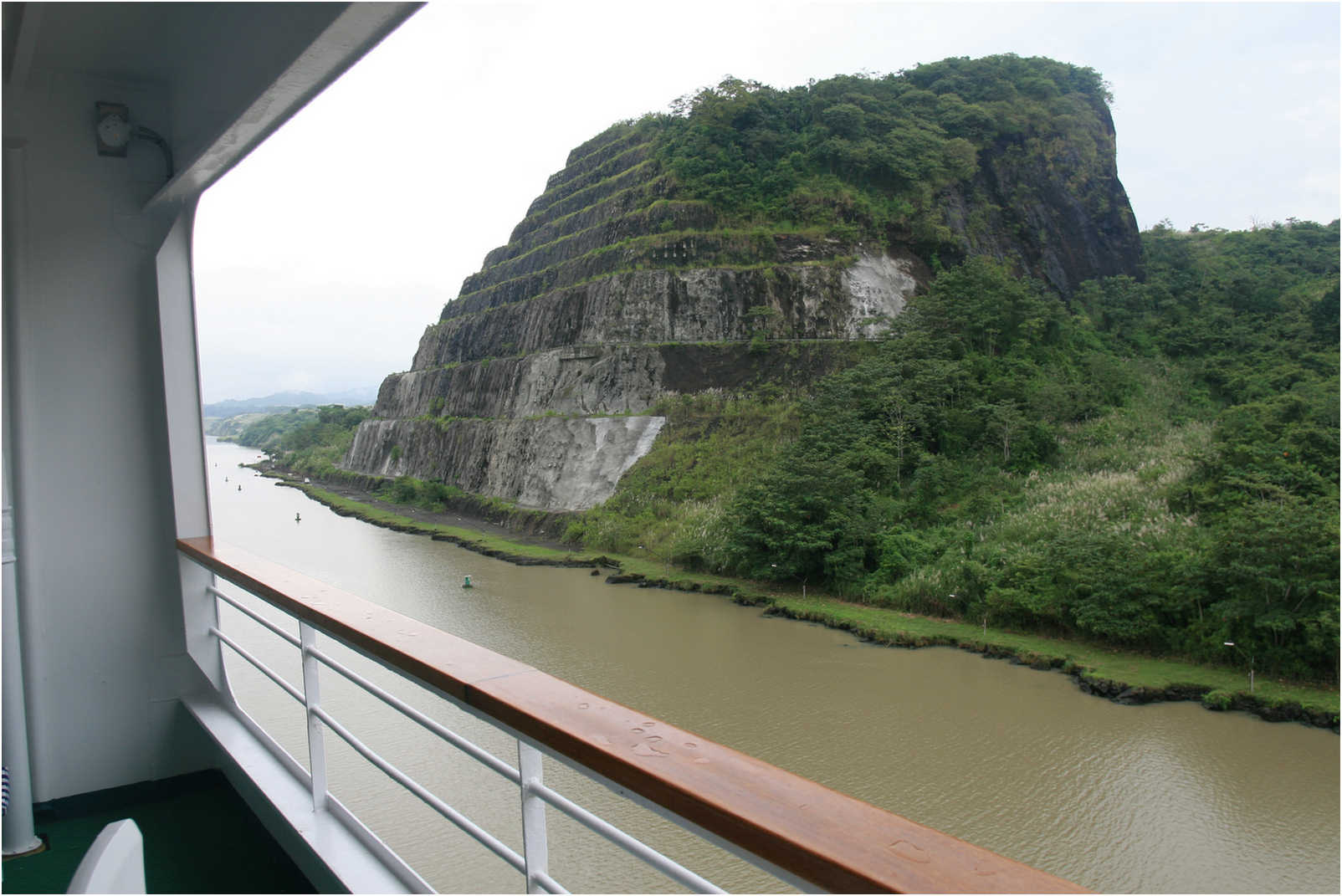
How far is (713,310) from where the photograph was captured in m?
16.3

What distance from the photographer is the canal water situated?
4.38m

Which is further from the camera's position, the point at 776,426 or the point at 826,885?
the point at 776,426

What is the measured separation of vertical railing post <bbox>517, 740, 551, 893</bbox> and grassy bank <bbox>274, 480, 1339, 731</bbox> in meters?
6.88

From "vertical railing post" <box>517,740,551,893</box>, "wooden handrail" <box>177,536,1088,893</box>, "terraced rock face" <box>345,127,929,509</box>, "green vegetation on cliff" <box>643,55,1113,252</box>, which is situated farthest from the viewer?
"green vegetation on cliff" <box>643,55,1113,252</box>

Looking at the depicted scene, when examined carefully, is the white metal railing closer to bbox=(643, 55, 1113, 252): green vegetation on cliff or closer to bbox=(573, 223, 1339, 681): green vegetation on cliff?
bbox=(573, 223, 1339, 681): green vegetation on cliff

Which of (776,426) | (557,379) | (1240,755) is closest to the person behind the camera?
(1240,755)

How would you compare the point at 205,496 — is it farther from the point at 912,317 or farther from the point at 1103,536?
the point at 912,317

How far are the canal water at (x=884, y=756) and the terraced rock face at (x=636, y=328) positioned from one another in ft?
21.5

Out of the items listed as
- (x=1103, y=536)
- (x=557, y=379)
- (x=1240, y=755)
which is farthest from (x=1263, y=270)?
(x=1240, y=755)

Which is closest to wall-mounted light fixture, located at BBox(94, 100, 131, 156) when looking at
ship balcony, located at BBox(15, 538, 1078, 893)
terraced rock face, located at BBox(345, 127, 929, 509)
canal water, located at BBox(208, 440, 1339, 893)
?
ship balcony, located at BBox(15, 538, 1078, 893)

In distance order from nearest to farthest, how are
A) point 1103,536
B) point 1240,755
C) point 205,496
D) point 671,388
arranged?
point 205,496 < point 1240,755 < point 1103,536 < point 671,388

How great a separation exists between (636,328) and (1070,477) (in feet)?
27.2

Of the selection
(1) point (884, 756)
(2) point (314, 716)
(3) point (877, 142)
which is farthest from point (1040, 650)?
(3) point (877, 142)

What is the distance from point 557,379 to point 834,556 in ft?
27.8
